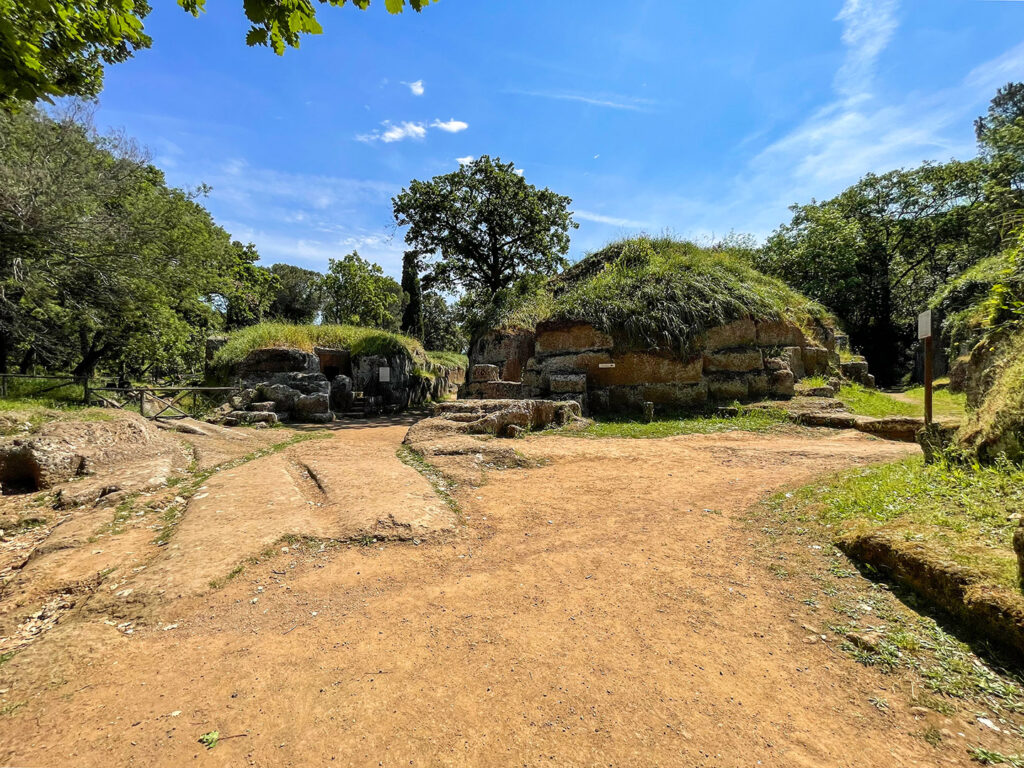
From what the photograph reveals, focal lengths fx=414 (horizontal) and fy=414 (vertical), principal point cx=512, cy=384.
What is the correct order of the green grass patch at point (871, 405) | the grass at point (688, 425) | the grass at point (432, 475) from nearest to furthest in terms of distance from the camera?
the grass at point (432, 475), the grass at point (688, 425), the green grass patch at point (871, 405)

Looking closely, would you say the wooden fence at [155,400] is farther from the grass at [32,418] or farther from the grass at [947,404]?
the grass at [947,404]

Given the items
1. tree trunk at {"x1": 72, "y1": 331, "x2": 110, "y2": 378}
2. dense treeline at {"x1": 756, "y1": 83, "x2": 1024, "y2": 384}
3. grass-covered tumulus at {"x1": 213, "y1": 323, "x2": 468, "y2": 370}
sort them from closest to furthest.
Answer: tree trunk at {"x1": 72, "y1": 331, "x2": 110, "y2": 378}
grass-covered tumulus at {"x1": 213, "y1": 323, "x2": 468, "y2": 370}
dense treeline at {"x1": 756, "y1": 83, "x2": 1024, "y2": 384}

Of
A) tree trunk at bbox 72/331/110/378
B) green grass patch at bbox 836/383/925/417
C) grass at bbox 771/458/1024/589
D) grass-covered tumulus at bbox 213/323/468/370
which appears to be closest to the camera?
grass at bbox 771/458/1024/589

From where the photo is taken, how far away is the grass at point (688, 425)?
8.30m

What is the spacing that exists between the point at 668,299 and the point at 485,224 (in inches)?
342

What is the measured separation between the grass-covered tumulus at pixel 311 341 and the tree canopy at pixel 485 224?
3.39 m

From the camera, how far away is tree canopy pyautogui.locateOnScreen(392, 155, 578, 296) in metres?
16.4

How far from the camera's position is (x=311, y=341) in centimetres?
1449

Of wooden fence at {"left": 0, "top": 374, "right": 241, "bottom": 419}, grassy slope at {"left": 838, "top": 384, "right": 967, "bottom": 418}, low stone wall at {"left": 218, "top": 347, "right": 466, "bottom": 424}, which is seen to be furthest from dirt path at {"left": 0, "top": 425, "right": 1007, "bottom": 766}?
wooden fence at {"left": 0, "top": 374, "right": 241, "bottom": 419}

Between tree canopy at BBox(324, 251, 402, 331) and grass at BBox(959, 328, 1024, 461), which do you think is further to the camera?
tree canopy at BBox(324, 251, 402, 331)

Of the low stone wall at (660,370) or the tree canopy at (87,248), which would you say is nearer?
the tree canopy at (87,248)

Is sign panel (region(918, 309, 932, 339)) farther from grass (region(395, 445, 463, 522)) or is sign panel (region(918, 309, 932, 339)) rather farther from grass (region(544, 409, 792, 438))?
grass (region(395, 445, 463, 522))

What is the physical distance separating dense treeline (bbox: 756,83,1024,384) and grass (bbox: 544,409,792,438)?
609 inches

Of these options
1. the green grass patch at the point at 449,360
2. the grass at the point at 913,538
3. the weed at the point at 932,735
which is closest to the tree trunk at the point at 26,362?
the green grass patch at the point at 449,360
